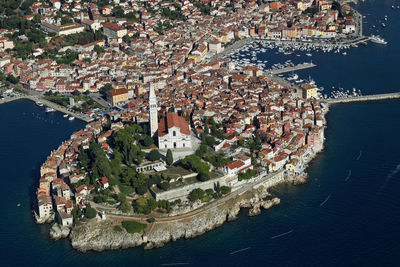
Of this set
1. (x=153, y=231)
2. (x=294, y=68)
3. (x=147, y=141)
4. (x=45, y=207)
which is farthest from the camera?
(x=294, y=68)

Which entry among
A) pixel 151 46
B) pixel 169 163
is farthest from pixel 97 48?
pixel 169 163

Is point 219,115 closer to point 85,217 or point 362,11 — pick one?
point 85,217

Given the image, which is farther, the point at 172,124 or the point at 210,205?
the point at 172,124

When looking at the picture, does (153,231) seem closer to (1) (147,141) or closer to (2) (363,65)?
(1) (147,141)

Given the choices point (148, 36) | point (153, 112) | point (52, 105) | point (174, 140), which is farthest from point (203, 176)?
point (148, 36)

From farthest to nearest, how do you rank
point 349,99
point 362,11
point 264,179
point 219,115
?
point 362,11 → point 349,99 → point 219,115 → point 264,179

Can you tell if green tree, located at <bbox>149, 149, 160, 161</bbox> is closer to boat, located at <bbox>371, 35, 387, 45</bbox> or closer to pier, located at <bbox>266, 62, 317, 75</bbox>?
pier, located at <bbox>266, 62, 317, 75</bbox>

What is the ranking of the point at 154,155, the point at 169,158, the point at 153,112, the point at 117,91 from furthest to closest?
1. the point at 117,91
2. the point at 153,112
3. the point at 154,155
4. the point at 169,158

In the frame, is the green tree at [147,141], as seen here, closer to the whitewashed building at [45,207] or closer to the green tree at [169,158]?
the green tree at [169,158]
